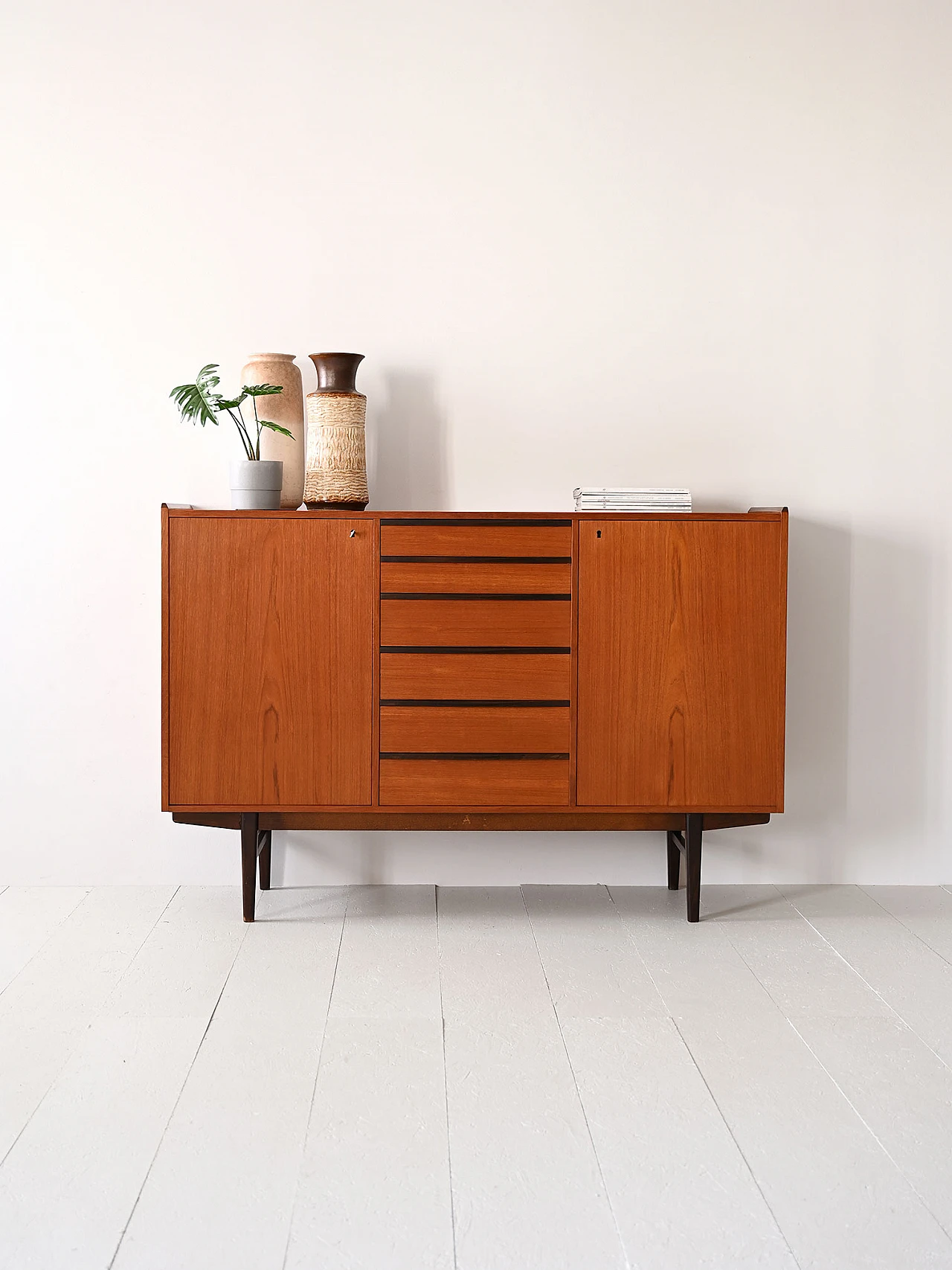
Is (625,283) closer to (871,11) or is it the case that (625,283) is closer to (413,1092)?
(871,11)

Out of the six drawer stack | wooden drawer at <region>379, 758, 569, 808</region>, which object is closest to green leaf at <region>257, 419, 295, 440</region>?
the six drawer stack

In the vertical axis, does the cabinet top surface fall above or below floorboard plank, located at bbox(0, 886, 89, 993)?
above

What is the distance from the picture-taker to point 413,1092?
5.65ft

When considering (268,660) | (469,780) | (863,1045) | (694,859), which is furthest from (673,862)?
(268,660)

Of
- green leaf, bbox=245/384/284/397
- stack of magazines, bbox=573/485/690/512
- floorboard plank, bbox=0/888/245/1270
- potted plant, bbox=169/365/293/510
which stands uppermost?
green leaf, bbox=245/384/284/397

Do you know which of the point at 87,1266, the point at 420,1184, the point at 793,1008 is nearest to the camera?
the point at 87,1266

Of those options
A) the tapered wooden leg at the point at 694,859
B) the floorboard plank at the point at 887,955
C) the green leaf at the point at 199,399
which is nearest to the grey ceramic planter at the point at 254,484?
the green leaf at the point at 199,399

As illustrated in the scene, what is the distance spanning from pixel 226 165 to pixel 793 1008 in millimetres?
2317

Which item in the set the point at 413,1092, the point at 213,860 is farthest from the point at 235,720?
the point at 413,1092

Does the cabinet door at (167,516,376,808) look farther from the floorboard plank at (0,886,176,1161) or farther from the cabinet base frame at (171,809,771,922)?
the floorboard plank at (0,886,176,1161)

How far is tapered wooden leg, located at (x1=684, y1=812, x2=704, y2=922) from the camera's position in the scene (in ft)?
8.27

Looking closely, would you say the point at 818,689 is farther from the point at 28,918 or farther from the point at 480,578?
the point at 28,918

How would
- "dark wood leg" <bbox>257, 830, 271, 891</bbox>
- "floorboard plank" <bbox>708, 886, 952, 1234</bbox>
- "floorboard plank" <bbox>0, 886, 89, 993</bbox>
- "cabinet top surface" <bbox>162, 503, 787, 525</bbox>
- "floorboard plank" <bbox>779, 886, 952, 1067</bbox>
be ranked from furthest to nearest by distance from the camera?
"dark wood leg" <bbox>257, 830, 271, 891</bbox>
"cabinet top surface" <bbox>162, 503, 787, 525</bbox>
"floorboard plank" <bbox>0, 886, 89, 993</bbox>
"floorboard plank" <bbox>779, 886, 952, 1067</bbox>
"floorboard plank" <bbox>708, 886, 952, 1234</bbox>

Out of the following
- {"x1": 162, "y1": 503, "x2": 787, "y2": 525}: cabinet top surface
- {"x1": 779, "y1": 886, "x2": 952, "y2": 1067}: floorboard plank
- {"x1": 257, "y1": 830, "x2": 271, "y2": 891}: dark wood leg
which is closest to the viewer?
{"x1": 779, "y1": 886, "x2": 952, "y2": 1067}: floorboard plank
